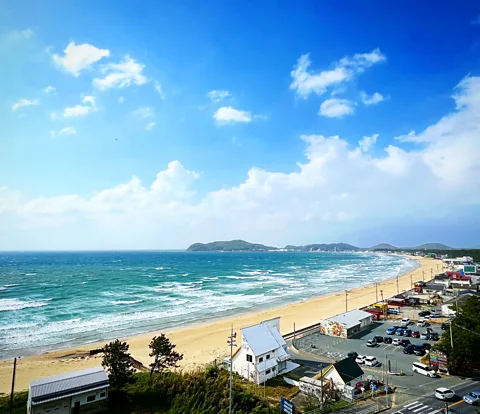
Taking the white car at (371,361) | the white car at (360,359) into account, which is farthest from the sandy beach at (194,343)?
the white car at (371,361)

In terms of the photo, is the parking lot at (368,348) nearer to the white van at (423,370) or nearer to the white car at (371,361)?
the white car at (371,361)

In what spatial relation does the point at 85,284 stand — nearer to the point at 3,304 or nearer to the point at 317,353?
the point at 3,304

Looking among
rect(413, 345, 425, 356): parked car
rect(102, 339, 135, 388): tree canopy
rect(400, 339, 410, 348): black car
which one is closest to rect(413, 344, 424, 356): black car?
rect(413, 345, 425, 356): parked car

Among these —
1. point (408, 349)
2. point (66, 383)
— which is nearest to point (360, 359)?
point (408, 349)

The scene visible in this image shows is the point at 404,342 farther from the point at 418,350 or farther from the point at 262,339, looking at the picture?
the point at 262,339

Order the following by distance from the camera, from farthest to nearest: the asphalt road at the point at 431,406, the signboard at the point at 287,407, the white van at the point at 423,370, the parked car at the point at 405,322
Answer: the parked car at the point at 405,322 → the white van at the point at 423,370 → the asphalt road at the point at 431,406 → the signboard at the point at 287,407

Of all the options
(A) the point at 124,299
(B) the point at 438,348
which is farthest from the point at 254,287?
(B) the point at 438,348

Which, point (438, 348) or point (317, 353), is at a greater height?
point (438, 348)

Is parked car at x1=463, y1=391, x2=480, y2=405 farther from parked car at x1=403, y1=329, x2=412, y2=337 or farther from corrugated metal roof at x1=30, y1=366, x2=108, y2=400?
corrugated metal roof at x1=30, y1=366, x2=108, y2=400

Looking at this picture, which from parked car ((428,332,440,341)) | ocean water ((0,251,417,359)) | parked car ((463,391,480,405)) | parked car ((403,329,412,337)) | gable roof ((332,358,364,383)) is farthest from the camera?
ocean water ((0,251,417,359))
